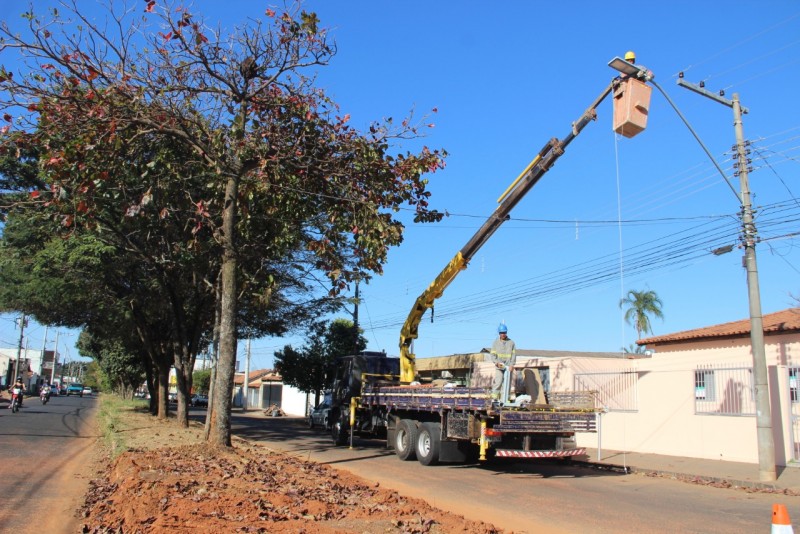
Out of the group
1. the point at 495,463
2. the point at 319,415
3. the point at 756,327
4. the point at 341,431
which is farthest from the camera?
the point at 319,415

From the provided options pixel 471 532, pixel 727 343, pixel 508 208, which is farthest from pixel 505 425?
pixel 727 343

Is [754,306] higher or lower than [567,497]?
higher

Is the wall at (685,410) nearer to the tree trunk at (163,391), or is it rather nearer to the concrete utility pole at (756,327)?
the concrete utility pole at (756,327)

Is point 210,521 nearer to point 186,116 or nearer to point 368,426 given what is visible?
point 186,116

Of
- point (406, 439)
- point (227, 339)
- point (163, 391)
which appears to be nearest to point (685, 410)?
point (406, 439)

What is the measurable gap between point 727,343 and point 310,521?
626 inches

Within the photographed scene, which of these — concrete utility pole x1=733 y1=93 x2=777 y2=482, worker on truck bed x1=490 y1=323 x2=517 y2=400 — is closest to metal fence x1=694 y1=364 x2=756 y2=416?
concrete utility pole x1=733 y1=93 x2=777 y2=482

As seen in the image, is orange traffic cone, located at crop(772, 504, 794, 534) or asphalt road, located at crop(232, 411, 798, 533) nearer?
orange traffic cone, located at crop(772, 504, 794, 534)

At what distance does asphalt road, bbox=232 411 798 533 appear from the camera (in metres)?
8.40

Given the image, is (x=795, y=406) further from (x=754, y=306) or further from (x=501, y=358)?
(x=501, y=358)

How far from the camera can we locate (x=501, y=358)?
13.1 metres

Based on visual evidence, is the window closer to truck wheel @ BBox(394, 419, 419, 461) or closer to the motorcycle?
truck wheel @ BBox(394, 419, 419, 461)

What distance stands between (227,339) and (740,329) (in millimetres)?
14159

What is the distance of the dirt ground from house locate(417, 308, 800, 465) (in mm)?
6893
